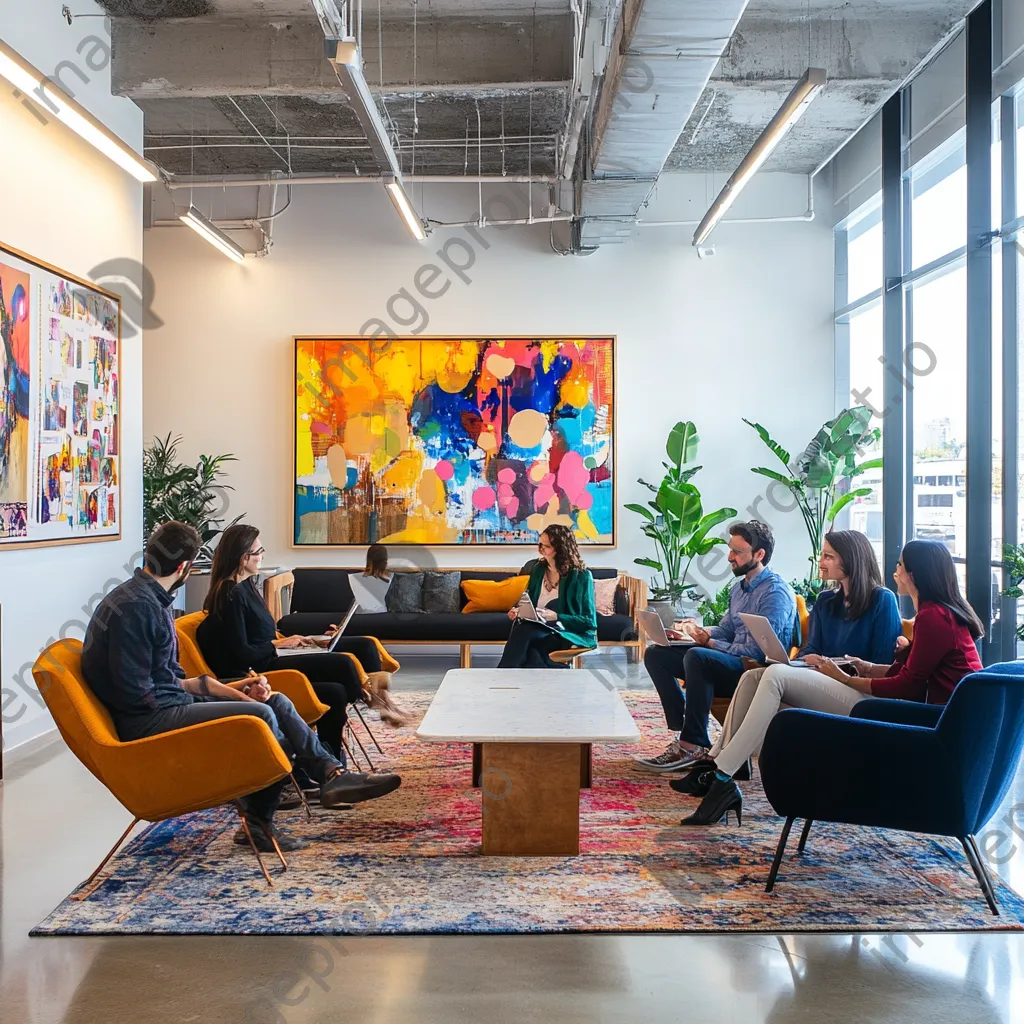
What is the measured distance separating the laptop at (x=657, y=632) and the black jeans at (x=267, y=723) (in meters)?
1.65

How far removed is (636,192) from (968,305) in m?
2.43

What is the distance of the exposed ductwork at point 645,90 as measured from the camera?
4.40 m

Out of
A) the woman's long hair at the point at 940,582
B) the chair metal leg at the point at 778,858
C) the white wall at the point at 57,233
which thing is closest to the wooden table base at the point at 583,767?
the chair metal leg at the point at 778,858

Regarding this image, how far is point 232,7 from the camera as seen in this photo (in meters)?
5.88

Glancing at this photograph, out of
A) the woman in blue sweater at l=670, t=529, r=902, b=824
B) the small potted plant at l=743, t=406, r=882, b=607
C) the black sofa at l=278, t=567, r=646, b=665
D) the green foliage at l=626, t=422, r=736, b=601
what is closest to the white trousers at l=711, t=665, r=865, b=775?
Result: the woman in blue sweater at l=670, t=529, r=902, b=824

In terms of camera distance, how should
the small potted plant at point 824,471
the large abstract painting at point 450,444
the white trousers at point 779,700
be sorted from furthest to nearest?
the large abstract painting at point 450,444 → the small potted plant at point 824,471 → the white trousers at point 779,700

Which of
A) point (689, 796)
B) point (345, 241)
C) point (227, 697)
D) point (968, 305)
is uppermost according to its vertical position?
point (345, 241)

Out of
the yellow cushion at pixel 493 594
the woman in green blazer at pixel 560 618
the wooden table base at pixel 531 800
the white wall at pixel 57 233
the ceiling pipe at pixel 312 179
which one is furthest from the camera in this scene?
the yellow cushion at pixel 493 594

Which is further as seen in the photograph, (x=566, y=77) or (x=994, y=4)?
(x=566, y=77)

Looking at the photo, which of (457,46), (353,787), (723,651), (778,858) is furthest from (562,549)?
(457,46)

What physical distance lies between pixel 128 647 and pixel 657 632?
8.46ft

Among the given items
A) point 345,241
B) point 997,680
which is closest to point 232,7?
point 345,241

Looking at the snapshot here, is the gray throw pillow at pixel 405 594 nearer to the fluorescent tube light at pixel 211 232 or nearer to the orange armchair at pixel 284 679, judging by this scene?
the fluorescent tube light at pixel 211 232

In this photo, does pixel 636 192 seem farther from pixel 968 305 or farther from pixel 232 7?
pixel 232 7
